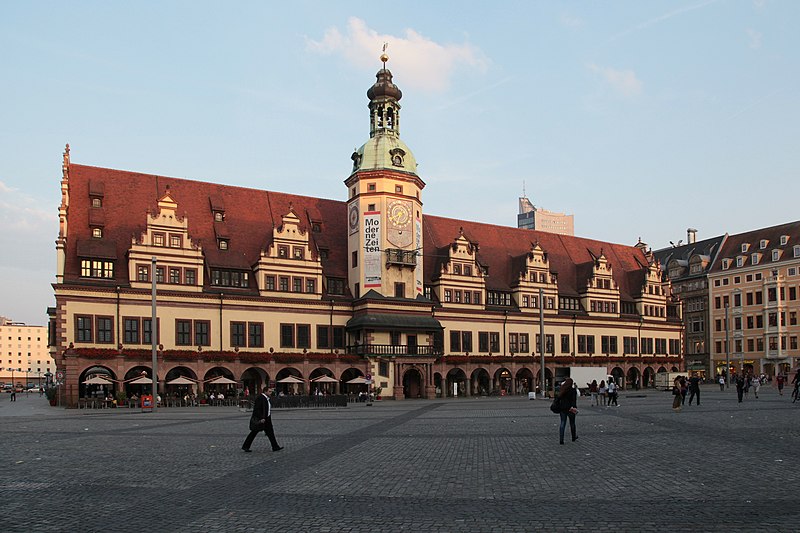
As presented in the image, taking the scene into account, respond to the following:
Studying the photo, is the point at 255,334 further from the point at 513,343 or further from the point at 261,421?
the point at 261,421

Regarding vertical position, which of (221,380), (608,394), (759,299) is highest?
(759,299)

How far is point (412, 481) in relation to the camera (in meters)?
15.9

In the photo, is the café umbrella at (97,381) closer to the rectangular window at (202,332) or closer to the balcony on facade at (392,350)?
the rectangular window at (202,332)

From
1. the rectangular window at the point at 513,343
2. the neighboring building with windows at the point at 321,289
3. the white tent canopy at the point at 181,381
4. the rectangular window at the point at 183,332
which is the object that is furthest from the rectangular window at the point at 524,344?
the white tent canopy at the point at 181,381

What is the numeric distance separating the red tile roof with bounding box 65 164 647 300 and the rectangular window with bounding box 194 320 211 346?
5488 millimetres

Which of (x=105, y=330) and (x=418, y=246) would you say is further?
(x=418, y=246)

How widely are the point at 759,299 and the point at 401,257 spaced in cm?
5847

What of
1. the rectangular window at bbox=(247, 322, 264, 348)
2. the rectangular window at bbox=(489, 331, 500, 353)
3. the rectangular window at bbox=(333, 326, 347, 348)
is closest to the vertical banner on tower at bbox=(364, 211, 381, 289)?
the rectangular window at bbox=(333, 326, 347, 348)

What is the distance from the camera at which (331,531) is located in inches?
446

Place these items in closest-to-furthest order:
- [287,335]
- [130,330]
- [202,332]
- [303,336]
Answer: [130,330] < [202,332] < [287,335] < [303,336]

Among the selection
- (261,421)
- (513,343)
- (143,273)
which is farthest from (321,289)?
(261,421)

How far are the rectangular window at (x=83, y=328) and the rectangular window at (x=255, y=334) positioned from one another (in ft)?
42.6

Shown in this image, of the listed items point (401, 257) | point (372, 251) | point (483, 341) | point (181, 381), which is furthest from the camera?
point (483, 341)

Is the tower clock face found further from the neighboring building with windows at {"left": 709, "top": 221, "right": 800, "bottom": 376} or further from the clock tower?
the neighboring building with windows at {"left": 709, "top": 221, "right": 800, "bottom": 376}
